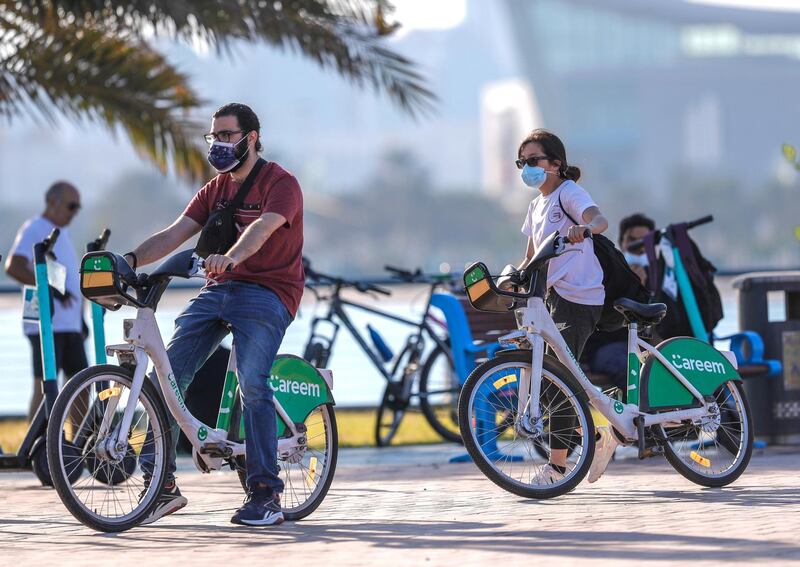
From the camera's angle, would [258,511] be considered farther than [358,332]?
No

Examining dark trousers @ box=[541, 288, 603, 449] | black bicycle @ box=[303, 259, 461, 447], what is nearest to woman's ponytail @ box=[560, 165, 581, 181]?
dark trousers @ box=[541, 288, 603, 449]

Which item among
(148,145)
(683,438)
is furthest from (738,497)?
(148,145)

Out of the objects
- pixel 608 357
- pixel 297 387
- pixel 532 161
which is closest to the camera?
pixel 297 387

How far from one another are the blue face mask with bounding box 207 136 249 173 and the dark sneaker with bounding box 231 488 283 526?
1.22 metres

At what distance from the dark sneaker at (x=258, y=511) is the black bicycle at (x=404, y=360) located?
13.5 ft

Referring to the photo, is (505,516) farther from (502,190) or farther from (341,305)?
(502,190)

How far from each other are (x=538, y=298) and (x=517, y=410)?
0.48 meters

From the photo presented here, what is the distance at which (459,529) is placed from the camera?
19.2ft

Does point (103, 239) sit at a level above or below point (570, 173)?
below

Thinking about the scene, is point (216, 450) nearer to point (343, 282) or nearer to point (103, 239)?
point (103, 239)

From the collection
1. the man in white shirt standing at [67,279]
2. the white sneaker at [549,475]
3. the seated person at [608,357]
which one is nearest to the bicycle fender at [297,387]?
the white sneaker at [549,475]

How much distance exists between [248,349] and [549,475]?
4.85ft

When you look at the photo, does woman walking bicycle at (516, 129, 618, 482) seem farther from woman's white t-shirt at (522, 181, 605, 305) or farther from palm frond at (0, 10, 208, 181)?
palm frond at (0, 10, 208, 181)

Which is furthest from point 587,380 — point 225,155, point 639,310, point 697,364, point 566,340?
point 225,155
